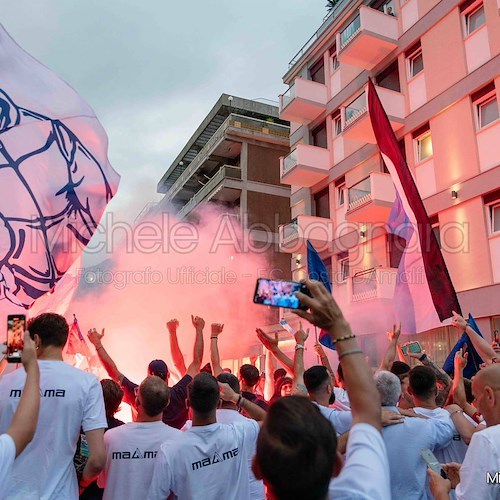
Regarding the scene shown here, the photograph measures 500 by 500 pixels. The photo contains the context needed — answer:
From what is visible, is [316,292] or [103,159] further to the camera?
[103,159]

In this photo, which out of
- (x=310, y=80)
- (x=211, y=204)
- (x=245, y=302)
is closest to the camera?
(x=245, y=302)

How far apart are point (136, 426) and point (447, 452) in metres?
1.99

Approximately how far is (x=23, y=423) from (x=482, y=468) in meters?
1.88

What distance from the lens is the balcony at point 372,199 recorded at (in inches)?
609

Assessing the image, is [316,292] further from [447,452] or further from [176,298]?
[176,298]

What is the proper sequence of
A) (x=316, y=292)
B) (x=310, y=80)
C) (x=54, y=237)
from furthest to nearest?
(x=310, y=80), (x=54, y=237), (x=316, y=292)

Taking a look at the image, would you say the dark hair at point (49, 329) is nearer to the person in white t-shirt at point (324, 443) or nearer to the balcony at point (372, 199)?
the person in white t-shirt at point (324, 443)

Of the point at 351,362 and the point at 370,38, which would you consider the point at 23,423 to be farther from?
the point at 370,38

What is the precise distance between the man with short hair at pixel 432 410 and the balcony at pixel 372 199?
12.2 m

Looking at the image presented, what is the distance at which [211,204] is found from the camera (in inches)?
1161

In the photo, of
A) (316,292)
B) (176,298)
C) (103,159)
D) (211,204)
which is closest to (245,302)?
(176,298)

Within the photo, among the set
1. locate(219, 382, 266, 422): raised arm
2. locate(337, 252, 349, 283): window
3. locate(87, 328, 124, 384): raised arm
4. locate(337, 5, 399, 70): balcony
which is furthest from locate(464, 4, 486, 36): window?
locate(219, 382, 266, 422): raised arm

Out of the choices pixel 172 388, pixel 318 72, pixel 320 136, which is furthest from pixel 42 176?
pixel 318 72

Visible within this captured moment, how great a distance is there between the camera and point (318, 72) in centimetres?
2138
